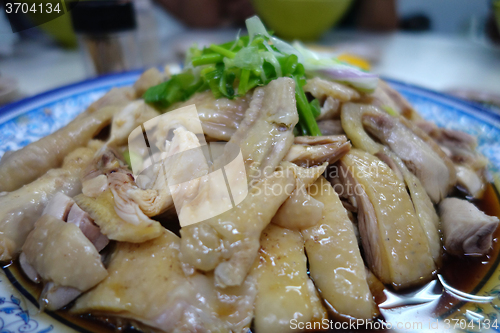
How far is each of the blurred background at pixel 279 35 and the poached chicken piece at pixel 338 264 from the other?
275 centimetres

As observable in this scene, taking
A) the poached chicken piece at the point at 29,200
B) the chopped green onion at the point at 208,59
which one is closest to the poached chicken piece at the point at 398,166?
the chopped green onion at the point at 208,59

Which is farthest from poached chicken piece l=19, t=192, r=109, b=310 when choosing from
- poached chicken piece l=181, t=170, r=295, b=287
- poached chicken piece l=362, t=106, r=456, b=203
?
poached chicken piece l=362, t=106, r=456, b=203

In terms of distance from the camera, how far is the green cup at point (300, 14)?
187 inches

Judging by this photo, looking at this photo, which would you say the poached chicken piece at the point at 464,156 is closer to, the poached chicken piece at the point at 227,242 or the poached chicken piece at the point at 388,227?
the poached chicken piece at the point at 388,227

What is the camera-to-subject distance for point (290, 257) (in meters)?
1.49

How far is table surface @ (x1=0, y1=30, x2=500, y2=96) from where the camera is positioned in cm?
455

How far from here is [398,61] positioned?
17.7 feet

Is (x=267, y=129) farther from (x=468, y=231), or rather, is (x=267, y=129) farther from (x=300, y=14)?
(x=300, y=14)

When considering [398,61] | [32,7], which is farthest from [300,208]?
[398,61]

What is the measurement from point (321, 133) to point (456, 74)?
409cm

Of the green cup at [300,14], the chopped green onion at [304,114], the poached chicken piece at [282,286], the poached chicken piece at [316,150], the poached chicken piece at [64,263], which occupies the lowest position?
the poached chicken piece at [282,286]

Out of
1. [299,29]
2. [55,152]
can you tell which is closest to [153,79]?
[55,152]

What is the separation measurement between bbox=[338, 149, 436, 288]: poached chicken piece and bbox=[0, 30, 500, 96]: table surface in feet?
10.6

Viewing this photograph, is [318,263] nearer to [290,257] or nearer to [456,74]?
[290,257]
